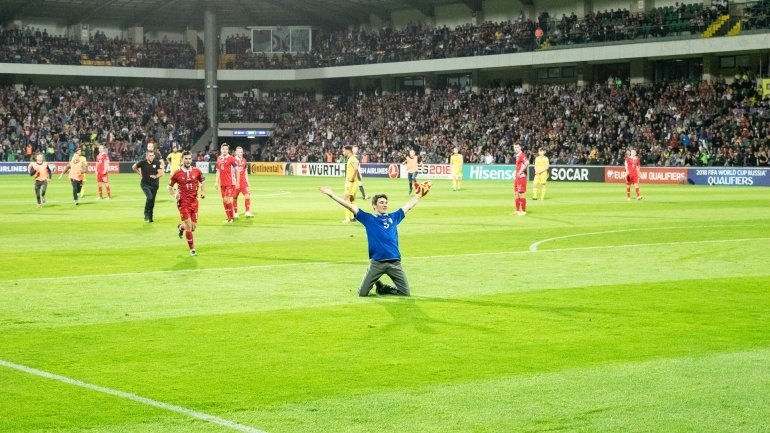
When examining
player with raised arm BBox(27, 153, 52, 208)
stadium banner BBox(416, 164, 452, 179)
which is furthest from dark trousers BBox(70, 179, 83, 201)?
stadium banner BBox(416, 164, 452, 179)

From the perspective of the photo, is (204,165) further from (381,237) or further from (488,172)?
(381,237)

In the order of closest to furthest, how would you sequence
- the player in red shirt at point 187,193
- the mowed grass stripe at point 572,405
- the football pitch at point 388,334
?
the mowed grass stripe at point 572,405, the football pitch at point 388,334, the player in red shirt at point 187,193

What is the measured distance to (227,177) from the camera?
2916cm

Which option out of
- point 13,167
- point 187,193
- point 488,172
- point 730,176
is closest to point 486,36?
point 488,172

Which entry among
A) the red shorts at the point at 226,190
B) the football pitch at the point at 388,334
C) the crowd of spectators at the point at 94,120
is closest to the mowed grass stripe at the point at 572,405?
the football pitch at the point at 388,334

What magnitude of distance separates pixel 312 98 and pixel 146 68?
48.2ft

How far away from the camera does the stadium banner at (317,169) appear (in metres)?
74.4

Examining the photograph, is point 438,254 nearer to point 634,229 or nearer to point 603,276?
point 603,276

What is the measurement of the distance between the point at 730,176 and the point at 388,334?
4567 centimetres

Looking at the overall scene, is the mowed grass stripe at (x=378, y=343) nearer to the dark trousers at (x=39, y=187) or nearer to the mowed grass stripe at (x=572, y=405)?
the mowed grass stripe at (x=572, y=405)

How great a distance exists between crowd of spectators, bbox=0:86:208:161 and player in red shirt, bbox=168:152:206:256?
2239 inches

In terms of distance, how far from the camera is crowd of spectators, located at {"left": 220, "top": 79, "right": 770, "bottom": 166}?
58094mm

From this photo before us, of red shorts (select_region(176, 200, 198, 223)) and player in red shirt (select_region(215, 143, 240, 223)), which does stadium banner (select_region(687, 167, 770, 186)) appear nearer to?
player in red shirt (select_region(215, 143, 240, 223))

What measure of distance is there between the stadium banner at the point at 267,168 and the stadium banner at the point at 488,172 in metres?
16.8
